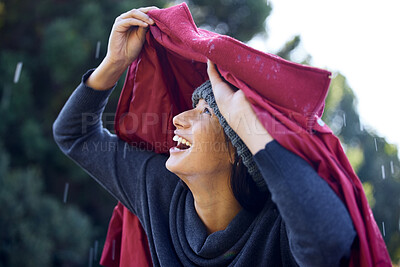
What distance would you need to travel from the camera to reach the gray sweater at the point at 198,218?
106 cm

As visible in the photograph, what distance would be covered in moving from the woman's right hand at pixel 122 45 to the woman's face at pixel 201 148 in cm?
43

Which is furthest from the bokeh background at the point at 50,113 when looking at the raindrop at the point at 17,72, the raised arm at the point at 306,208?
the raised arm at the point at 306,208

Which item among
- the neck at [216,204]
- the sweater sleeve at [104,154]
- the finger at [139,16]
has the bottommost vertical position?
the neck at [216,204]

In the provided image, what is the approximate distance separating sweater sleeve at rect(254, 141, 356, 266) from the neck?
0.50 m

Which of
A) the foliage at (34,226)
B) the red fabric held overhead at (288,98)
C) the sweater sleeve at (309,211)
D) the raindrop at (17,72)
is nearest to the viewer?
the sweater sleeve at (309,211)

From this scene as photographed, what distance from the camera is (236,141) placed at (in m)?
1.43

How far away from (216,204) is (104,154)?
0.65m

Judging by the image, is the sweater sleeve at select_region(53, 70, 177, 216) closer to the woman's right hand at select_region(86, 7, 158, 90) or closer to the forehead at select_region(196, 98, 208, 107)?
the woman's right hand at select_region(86, 7, 158, 90)

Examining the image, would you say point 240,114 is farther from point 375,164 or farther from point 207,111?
point 375,164

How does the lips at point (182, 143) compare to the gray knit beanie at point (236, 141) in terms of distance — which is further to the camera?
the lips at point (182, 143)

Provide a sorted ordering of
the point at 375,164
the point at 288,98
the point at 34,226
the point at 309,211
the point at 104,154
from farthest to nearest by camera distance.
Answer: the point at 375,164 < the point at 34,226 < the point at 104,154 < the point at 288,98 < the point at 309,211

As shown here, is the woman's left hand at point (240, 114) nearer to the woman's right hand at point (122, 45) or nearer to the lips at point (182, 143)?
the lips at point (182, 143)

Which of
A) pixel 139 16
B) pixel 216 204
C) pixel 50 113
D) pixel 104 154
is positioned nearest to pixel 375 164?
pixel 50 113

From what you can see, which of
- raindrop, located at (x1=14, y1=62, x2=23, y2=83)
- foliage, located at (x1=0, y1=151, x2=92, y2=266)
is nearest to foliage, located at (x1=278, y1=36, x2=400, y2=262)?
foliage, located at (x1=0, y1=151, x2=92, y2=266)
